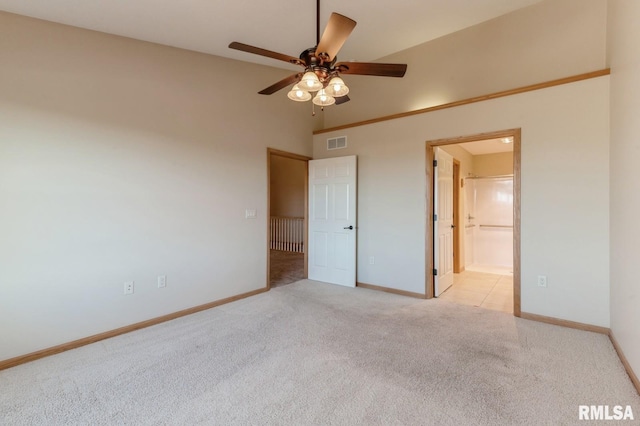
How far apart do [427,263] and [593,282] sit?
64.1 inches

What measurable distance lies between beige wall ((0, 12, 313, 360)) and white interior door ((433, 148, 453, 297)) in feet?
8.37

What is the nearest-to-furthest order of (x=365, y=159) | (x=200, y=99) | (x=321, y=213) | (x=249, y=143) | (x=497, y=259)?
(x=200, y=99) < (x=249, y=143) < (x=365, y=159) < (x=321, y=213) < (x=497, y=259)

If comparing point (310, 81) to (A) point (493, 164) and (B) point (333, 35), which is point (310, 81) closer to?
(B) point (333, 35)

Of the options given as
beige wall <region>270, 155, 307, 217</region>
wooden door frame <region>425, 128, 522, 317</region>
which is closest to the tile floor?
wooden door frame <region>425, 128, 522, 317</region>

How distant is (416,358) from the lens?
2359 mm

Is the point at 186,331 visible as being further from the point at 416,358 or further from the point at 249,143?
the point at 249,143

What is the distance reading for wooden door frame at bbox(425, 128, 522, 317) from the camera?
3.23m

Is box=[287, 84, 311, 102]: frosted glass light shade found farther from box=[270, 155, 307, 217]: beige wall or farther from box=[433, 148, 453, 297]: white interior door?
box=[270, 155, 307, 217]: beige wall

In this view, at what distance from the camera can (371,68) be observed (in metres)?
2.15

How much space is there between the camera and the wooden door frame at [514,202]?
3.23 metres

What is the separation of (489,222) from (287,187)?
226 inches

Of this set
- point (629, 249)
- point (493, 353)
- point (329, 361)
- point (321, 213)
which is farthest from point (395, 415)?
point (321, 213)

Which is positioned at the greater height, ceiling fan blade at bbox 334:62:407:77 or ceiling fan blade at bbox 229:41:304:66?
ceiling fan blade at bbox 229:41:304:66

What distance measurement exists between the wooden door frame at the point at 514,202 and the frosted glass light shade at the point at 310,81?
234 centimetres
